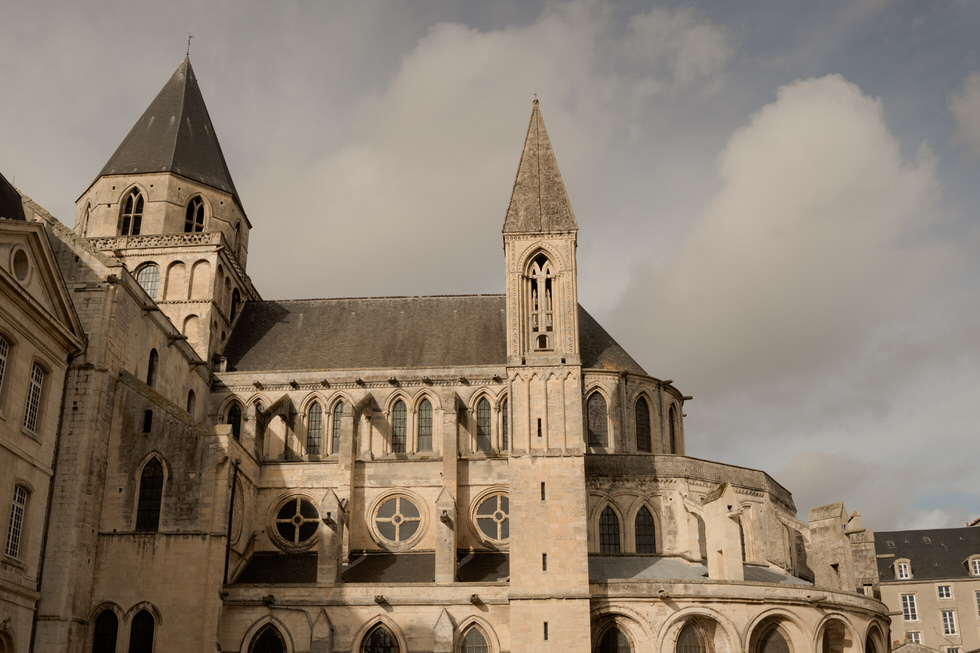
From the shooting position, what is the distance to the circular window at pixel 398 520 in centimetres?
3472

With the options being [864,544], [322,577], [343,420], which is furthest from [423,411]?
[864,544]

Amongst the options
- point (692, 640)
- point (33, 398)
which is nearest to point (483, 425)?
point (692, 640)

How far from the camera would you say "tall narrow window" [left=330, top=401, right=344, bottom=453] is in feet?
123

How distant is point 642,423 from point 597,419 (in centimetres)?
221

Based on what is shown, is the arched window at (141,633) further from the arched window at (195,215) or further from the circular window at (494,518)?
the arched window at (195,215)

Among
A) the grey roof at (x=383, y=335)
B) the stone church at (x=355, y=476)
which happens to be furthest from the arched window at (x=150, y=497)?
the grey roof at (x=383, y=335)

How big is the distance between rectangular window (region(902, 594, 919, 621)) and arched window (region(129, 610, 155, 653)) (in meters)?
45.4

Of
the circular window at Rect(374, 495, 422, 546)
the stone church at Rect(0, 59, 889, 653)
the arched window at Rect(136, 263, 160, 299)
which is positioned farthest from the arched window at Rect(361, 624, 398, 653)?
the arched window at Rect(136, 263, 160, 299)

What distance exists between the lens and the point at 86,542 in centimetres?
2836

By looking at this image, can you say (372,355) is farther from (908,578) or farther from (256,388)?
(908,578)

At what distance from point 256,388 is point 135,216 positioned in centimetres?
Answer: 1008

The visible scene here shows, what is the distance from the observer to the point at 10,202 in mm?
29438

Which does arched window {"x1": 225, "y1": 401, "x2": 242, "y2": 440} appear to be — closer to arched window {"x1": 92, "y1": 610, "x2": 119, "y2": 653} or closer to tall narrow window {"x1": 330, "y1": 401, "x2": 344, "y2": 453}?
tall narrow window {"x1": 330, "y1": 401, "x2": 344, "y2": 453}

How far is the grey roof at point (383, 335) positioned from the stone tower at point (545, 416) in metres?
5.22
